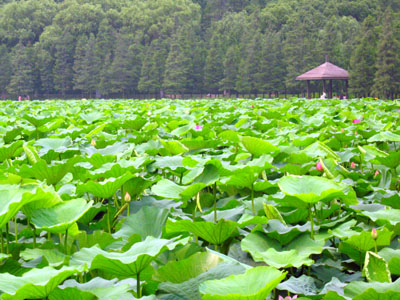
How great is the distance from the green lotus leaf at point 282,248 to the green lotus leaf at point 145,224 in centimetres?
22

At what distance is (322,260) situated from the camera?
120cm

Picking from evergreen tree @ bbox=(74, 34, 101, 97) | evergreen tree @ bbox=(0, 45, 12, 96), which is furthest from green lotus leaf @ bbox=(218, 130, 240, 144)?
evergreen tree @ bbox=(0, 45, 12, 96)

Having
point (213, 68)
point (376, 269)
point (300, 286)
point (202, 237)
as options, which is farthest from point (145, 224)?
point (213, 68)

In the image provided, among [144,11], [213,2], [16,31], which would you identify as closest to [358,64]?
[144,11]

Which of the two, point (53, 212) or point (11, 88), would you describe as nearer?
point (53, 212)

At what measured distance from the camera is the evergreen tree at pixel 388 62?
3172cm

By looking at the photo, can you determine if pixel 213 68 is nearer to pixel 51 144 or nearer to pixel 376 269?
pixel 51 144

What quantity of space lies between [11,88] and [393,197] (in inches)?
2308

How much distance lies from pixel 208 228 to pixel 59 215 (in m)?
0.34

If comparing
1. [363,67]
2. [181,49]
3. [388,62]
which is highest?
[181,49]

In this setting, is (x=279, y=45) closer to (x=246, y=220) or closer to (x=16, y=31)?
(x=16, y=31)

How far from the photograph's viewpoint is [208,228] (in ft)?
3.55

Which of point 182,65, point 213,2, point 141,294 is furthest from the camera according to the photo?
point 213,2

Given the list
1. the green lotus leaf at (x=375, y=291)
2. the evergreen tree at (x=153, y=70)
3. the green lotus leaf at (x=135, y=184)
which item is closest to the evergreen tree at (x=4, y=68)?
the evergreen tree at (x=153, y=70)
